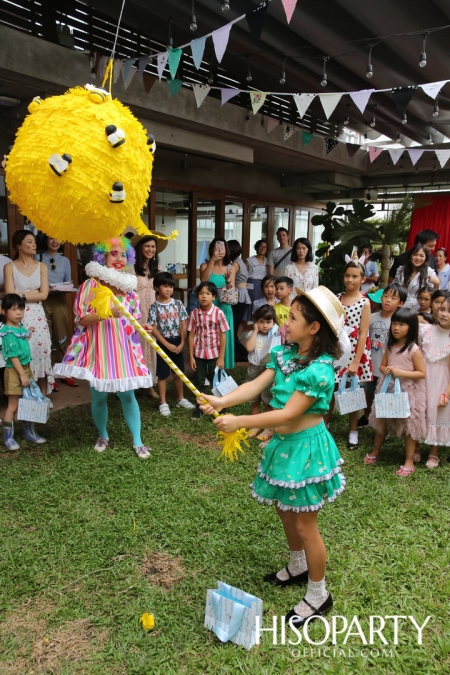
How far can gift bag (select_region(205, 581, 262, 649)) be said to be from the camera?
187cm

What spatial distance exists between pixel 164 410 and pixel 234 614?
9.15 feet

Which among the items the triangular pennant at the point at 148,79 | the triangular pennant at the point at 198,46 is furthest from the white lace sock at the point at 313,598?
the triangular pennant at the point at 148,79

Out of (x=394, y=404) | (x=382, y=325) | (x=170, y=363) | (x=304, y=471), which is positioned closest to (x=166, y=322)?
(x=382, y=325)

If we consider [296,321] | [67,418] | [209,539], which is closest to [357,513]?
[209,539]

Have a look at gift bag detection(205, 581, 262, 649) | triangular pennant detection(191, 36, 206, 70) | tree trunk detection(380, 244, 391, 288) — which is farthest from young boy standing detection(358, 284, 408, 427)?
tree trunk detection(380, 244, 391, 288)

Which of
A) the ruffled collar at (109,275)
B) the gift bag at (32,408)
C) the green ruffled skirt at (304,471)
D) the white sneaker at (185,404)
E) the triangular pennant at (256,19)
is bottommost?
the white sneaker at (185,404)

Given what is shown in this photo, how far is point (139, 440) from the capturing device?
12.1 ft

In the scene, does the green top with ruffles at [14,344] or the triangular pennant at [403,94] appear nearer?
the green top with ruffles at [14,344]

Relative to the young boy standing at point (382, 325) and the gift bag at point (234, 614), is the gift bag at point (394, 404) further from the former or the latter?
the gift bag at point (234, 614)

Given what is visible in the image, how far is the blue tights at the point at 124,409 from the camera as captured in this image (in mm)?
3537

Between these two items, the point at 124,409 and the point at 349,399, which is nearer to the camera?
the point at 124,409

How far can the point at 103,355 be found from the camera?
11.2 feet

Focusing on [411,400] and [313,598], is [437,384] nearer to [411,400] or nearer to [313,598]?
[411,400]

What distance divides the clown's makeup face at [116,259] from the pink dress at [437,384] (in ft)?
7.30
